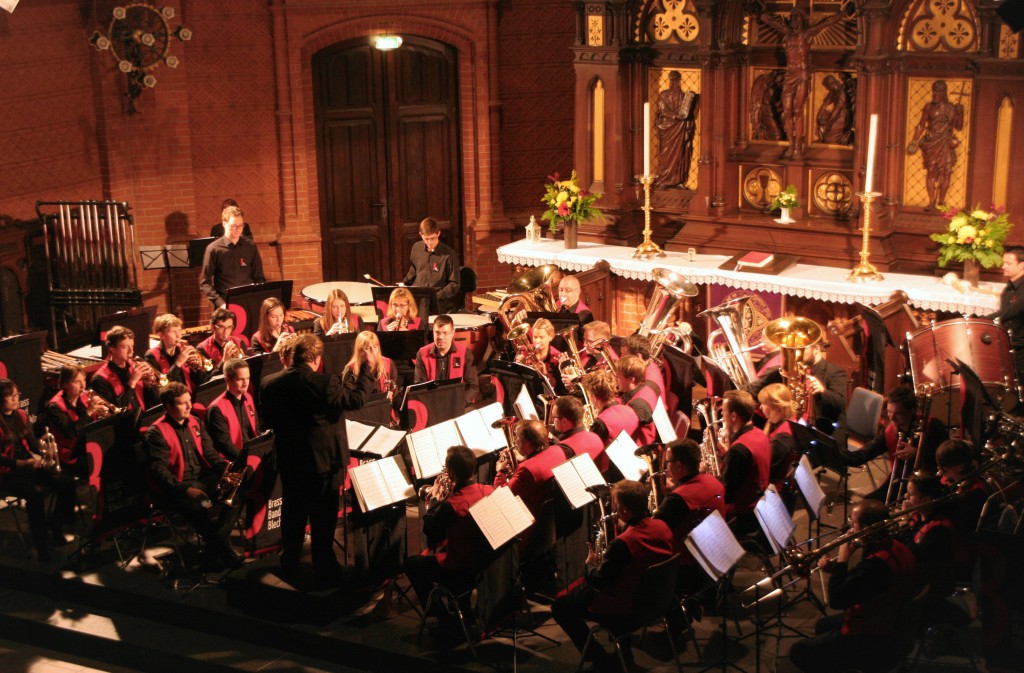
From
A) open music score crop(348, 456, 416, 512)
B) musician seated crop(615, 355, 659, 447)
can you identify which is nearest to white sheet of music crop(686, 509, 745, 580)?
musician seated crop(615, 355, 659, 447)

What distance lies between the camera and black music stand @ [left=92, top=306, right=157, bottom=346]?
1045cm

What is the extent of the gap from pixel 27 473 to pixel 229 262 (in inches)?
135

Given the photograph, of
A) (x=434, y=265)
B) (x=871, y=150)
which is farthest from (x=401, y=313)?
(x=871, y=150)

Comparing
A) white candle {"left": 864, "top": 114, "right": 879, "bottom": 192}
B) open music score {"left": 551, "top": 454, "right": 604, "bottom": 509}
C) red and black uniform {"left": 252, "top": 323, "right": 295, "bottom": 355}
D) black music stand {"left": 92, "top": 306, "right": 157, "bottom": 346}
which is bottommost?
open music score {"left": 551, "top": 454, "right": 604, "bottom": 509}

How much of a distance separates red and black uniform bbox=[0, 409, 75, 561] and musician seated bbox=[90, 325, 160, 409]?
0.63 meters

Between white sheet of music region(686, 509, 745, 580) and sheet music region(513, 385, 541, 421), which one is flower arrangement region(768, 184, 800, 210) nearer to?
sheet music region(513, 385, 541, 421)

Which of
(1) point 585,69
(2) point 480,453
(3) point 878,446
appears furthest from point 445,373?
(1) point 585,69

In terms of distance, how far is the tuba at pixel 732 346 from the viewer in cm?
987

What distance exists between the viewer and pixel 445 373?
33.7 feet

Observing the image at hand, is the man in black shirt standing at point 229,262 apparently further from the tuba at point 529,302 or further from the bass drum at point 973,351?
the bass drum at point 973,351

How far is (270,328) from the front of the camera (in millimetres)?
10438

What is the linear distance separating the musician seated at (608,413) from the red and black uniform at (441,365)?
1.68 meters

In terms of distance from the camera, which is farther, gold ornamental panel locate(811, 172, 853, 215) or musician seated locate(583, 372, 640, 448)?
gold ornamental panel locate(811, 172, 853, 215)

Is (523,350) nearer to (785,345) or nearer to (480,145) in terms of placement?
(785,345)
